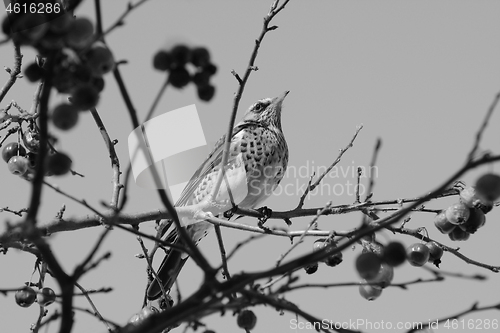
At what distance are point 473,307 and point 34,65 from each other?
62.3 inches

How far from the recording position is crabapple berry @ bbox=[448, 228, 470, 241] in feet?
10.9

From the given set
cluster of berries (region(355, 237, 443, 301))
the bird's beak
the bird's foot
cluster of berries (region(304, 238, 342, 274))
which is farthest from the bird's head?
cluster of berries (region(355, 237, 443, 301))


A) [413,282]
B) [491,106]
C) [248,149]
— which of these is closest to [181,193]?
[248,149]

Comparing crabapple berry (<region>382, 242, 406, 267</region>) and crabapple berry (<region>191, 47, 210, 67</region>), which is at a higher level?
crabapple berry (<region>191, 47, 210, 67</region>)

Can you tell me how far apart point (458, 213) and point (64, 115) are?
89.7 inches

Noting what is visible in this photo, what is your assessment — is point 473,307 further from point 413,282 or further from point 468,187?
point 468,187

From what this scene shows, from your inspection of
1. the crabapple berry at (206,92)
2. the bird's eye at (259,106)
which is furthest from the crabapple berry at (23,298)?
the bird's eye at (259,106)

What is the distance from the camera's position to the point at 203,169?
5750 mm

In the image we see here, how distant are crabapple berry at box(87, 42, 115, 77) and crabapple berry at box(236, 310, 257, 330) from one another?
132cm

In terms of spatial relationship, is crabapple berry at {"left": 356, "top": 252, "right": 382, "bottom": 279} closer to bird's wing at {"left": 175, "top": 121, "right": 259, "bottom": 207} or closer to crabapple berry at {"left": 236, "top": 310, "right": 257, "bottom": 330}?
crabapple berry at {"left": 236, "top": 310, "right": 257, "bottom": 330}

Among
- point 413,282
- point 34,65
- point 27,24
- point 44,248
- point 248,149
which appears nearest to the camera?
point 27,24

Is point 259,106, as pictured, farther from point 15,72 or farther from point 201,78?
point 201,78

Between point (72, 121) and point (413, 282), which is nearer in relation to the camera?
point (72, 121)

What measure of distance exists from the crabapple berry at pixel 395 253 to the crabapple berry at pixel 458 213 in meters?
1.44
